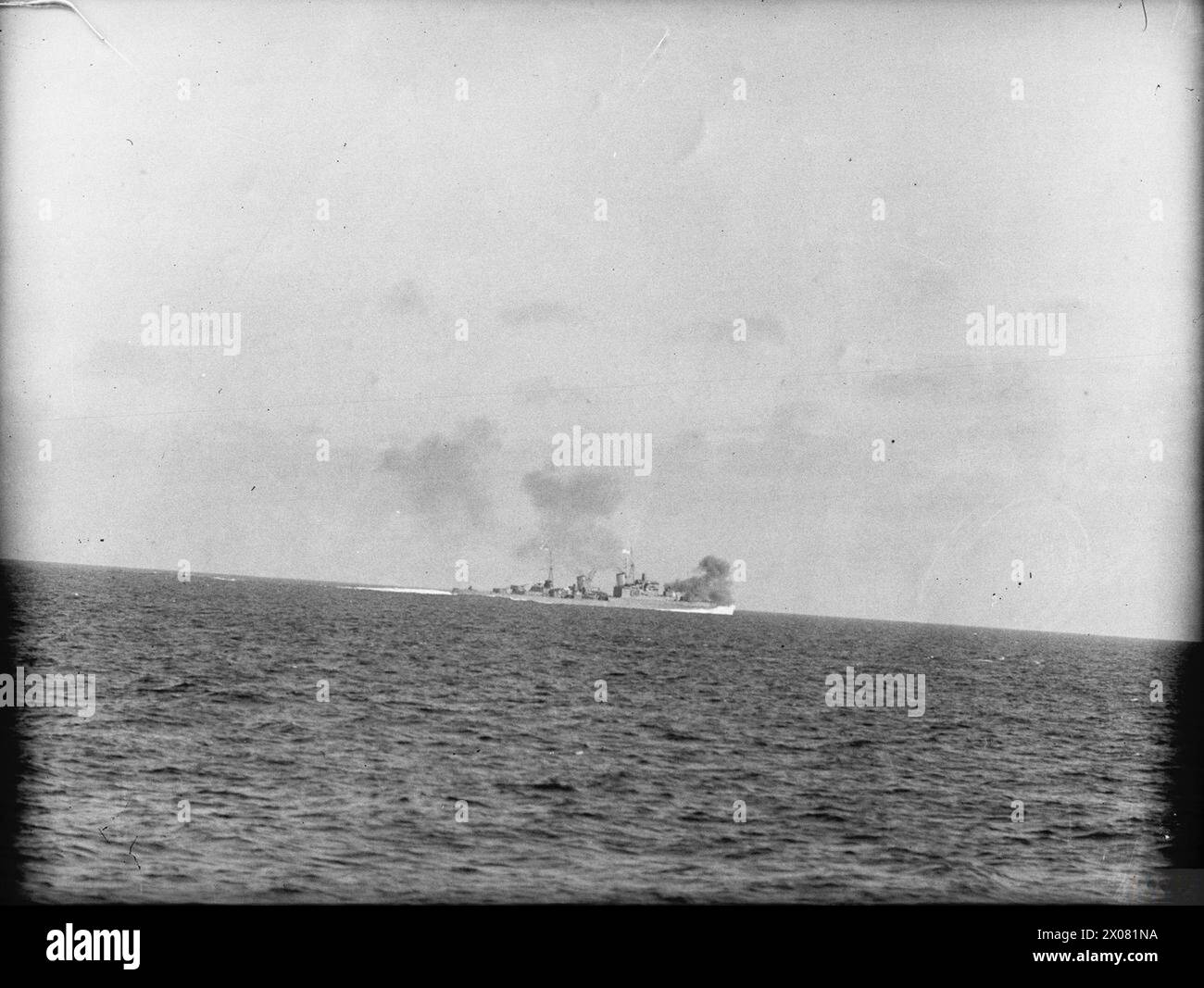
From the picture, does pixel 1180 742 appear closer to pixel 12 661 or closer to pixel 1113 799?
pixel 1113 799

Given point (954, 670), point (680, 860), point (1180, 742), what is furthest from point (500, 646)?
point (680, 860)

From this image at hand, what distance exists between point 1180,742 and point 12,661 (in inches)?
1926

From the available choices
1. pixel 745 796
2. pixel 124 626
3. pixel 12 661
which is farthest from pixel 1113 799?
pixel 124 626

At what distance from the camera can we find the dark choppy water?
20734mm

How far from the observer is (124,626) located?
71.7 meters

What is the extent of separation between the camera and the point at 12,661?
4262cm

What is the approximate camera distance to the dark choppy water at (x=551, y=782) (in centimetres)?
2073

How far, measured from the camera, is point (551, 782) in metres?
30.3
